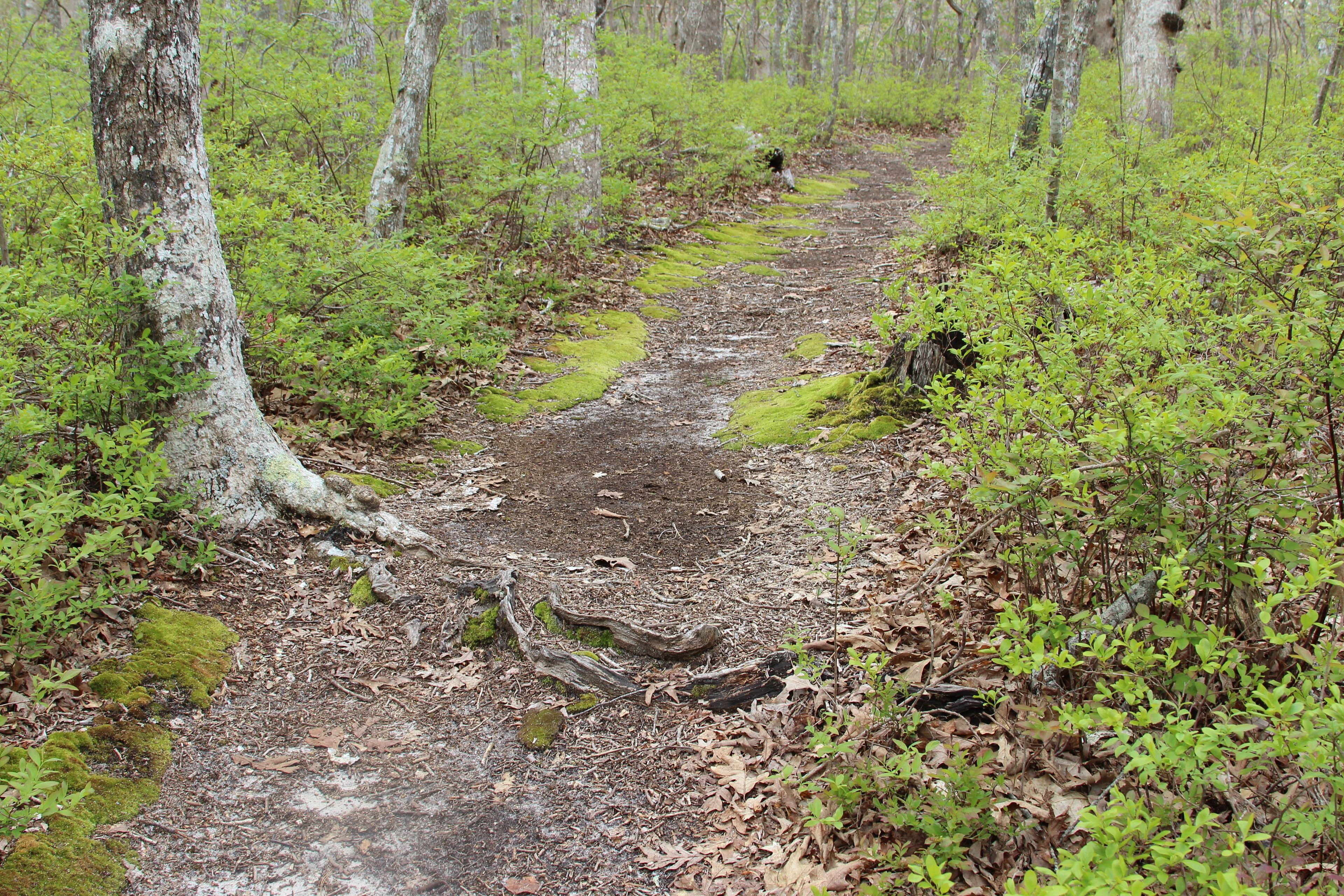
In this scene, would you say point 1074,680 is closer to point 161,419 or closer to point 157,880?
point 157,880

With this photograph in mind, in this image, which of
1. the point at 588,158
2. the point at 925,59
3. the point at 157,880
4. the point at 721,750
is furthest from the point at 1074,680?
the point at 925,59

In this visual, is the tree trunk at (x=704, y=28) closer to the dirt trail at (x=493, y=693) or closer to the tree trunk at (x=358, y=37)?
the tree trunk at (x=358, y=37)

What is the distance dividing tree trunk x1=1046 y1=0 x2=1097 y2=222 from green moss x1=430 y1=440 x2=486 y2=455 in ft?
18.0

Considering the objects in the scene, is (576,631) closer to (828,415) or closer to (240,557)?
(240,557)

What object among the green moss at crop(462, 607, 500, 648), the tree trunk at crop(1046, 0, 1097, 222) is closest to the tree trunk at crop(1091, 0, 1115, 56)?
the tree trunk at crop(1046, 0, 1097, 222)

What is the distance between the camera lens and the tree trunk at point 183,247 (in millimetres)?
4223

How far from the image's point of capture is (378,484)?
5.81 meters

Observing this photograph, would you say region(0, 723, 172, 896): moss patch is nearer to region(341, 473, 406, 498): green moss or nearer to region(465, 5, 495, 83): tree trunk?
region(341, 473, 406, 498): green moss

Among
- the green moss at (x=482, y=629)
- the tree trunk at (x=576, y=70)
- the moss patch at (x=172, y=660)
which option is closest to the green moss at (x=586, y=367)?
the tree trunk at (x=576, y=70)

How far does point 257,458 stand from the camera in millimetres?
4801

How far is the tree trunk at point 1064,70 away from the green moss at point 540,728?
6.52m

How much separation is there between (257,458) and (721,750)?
10.2 feet

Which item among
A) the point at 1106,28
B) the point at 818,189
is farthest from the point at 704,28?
the point at 1106,28

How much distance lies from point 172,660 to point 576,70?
9242mm
